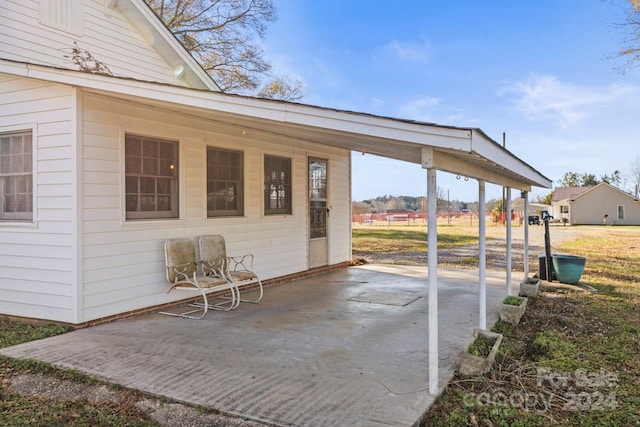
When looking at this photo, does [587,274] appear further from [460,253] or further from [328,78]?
[328,78]

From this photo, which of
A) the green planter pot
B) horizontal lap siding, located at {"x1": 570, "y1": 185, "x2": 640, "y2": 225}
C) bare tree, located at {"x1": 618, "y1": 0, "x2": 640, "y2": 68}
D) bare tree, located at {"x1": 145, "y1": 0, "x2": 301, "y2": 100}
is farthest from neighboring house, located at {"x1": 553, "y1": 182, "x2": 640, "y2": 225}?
the green planter pot

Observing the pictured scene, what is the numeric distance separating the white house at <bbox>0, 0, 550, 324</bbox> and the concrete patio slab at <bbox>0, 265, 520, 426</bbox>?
29.8 inches

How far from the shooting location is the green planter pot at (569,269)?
780 cm

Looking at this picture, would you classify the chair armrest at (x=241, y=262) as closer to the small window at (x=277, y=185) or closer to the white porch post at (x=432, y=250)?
the small window at (x=277, y=185)

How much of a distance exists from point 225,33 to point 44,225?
41.4 ft

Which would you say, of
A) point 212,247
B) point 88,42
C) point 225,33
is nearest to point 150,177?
point 212,247

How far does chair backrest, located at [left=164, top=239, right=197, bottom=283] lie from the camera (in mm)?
5453

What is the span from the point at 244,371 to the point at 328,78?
1959 centimetres

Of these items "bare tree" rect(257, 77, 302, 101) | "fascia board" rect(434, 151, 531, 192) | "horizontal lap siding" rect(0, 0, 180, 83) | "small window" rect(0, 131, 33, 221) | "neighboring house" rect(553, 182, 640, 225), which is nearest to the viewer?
"fascia board" rect(434, 151, 531, 192)

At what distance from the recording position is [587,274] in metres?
9.33

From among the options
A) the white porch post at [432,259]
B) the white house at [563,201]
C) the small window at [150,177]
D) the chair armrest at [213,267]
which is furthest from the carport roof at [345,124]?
the white house at [563,201]

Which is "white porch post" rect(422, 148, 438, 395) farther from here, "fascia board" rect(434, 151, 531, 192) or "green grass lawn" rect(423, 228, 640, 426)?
"green grass lawn" rect(423, 228, 640, 426)

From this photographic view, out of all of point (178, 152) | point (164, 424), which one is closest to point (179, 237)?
point (178, 152)

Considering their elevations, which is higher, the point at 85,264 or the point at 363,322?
the point at 85,264
